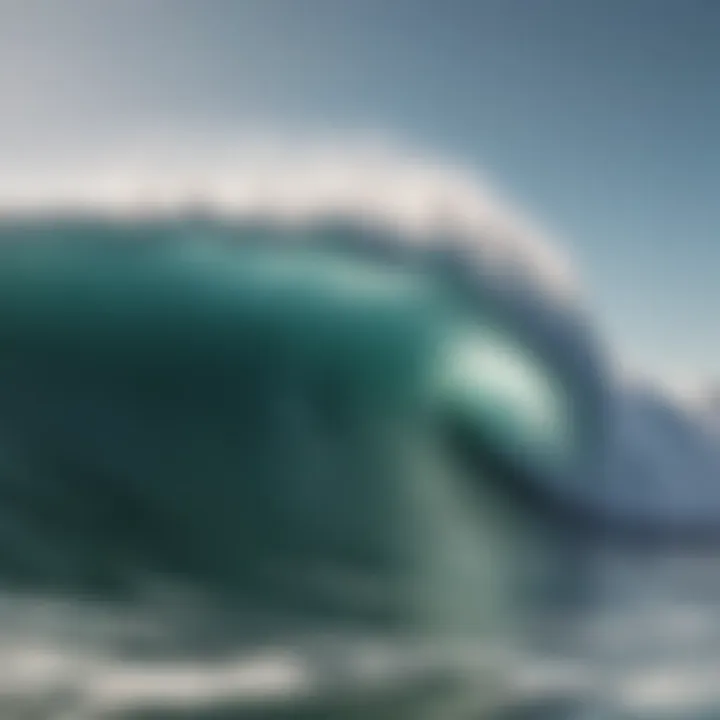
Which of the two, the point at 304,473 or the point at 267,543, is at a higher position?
the point at 304,473

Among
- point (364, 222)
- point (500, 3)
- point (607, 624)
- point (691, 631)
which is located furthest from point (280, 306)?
point (691, 631)

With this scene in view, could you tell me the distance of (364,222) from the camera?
2.04 metres

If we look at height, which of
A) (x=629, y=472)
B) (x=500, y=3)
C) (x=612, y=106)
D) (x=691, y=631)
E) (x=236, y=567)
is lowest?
(x=691, y=631)

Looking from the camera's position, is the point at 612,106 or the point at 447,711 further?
the point at 612,106

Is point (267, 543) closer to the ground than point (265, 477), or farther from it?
closer to the ground

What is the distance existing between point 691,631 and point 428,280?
34.5 inches

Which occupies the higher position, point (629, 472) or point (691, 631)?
point (629, 472)

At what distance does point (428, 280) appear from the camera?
2.08 m

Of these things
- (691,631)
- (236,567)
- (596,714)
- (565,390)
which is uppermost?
(565,390)

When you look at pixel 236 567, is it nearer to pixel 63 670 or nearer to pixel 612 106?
pixel 63 670

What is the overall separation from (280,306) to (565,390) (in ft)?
1.96

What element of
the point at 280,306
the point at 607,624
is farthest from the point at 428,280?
the point at 607,624

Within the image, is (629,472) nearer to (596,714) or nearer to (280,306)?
(596,714)

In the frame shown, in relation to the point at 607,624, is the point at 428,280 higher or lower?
higher
